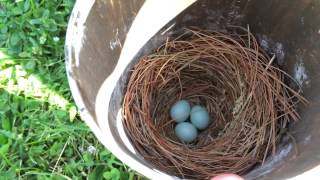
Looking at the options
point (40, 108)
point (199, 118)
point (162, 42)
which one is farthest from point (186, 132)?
point (40, 108)

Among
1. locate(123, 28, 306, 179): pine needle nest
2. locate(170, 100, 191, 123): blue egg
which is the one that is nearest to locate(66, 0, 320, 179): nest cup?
locate(123, 28, 306, 179): pine needle nest

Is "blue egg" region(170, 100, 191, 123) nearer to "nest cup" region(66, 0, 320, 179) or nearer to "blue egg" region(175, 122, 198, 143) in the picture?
"blue egg" region(175, 122, 198, 143)

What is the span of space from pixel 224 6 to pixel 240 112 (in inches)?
12.9

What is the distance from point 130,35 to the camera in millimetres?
1278

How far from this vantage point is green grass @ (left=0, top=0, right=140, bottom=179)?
4.80 feet

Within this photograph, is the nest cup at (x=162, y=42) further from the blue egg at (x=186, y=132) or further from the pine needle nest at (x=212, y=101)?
the blue egg at (x=186, y=132)

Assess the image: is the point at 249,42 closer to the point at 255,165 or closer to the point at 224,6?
the point at 224,6

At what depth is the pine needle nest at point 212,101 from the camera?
130 centimetres

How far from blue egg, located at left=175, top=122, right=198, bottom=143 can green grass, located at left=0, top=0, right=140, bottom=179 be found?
0.64ft

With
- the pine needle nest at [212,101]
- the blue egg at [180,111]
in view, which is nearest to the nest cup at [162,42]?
the pine needle nest at [212,101]

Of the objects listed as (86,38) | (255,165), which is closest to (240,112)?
(255,165)

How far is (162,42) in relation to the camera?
1.43 meters

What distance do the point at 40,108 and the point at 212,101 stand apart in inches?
22.7

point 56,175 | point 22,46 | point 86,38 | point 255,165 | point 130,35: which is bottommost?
point 56,175
